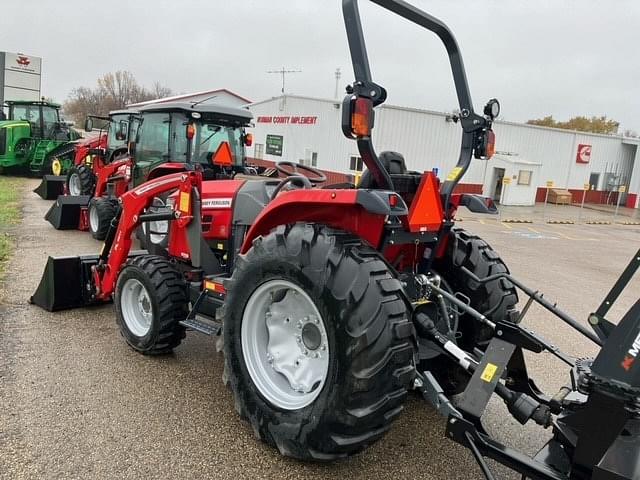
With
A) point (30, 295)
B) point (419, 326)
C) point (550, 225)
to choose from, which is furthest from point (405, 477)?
point (550, 225)

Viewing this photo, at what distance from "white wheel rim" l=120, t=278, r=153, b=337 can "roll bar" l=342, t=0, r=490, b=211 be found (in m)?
2.34

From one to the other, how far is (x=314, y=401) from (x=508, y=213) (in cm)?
1865

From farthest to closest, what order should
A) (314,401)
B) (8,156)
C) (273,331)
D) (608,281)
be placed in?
(8,156)
(608,281)
(273,331)
(314,401)

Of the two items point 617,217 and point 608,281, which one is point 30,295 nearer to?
point 608,281

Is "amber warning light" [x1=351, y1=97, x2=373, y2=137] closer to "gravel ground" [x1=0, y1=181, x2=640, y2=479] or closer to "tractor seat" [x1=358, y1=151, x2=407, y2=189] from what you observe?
"tractor seat" [x1=358, y1=151, x2=407, y2=189]

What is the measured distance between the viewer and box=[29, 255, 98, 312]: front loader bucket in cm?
469

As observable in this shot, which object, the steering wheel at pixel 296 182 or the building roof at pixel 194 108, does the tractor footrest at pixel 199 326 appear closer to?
the steering wheel at pixel 296 182

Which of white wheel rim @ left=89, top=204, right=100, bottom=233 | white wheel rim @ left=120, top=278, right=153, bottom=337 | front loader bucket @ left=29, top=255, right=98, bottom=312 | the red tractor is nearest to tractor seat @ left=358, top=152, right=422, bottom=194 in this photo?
white wheel rim @ left=120, top=278, right=153, bottom=337

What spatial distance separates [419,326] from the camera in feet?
8.95

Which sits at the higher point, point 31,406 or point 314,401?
point 314,401

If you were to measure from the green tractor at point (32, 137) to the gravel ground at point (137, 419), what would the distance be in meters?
13.6

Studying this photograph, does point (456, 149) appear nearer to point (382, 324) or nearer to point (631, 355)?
point (382, 324)

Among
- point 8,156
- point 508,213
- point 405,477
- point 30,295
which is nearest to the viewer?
point 405,477

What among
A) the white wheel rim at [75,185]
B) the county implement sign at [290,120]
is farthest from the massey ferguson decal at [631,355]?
the county implement sign at [290,120]
